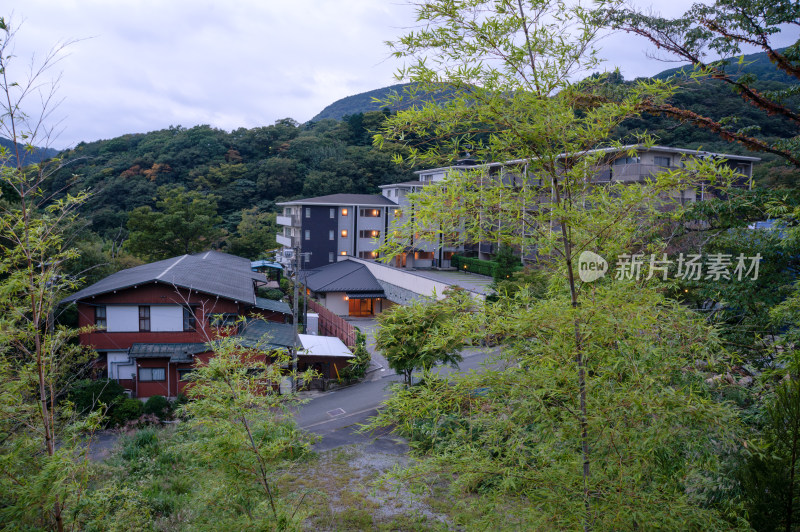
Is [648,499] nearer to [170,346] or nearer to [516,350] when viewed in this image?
[516,350]

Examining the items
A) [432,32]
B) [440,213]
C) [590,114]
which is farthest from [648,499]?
[432,32]

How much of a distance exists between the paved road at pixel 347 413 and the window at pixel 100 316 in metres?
6.90

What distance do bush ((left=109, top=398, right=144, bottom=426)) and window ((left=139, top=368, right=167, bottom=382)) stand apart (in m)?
1.70

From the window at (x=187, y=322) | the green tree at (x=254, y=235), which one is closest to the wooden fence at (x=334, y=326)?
the window at (x=187, y=322)

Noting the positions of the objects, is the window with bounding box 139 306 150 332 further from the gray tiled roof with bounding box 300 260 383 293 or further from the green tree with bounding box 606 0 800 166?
the green tree with bounding box 606 0 800 166

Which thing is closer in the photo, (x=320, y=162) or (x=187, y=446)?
(x=187, y=446)

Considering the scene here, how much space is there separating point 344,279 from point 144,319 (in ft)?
38.2

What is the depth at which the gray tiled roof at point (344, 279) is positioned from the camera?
24234 mm

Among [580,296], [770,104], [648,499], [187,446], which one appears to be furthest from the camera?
[770,104]

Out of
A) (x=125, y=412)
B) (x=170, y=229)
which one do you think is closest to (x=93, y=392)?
(x=125, y=412)

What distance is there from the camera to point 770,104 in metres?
8.22

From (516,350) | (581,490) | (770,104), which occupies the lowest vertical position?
(581,490)

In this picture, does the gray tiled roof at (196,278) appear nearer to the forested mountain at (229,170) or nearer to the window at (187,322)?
the window at (187,322)

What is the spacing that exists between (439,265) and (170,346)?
1945 centimetres
